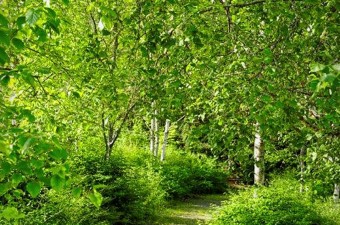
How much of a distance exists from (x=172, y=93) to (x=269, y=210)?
6287 millimetres

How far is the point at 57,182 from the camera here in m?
2.65

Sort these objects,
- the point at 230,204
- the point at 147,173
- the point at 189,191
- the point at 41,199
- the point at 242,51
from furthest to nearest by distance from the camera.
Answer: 1. the point at 189,191
2. the point at 147,173
3. the point at 230,204
4. the point at 41,199
5. the point at 242,51

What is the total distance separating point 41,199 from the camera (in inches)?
369

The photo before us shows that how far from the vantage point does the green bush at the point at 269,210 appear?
33.0 feet

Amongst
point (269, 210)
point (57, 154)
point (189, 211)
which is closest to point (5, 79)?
point (57, 154)

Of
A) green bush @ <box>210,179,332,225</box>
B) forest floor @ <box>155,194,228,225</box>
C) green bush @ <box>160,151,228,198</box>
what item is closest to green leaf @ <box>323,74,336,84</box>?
green bush @ <box>210,179,332,225</box>

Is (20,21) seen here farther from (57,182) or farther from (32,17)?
(57,182)

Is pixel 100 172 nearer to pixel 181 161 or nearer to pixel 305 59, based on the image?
pixel 305 59

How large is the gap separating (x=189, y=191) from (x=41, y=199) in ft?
31.0

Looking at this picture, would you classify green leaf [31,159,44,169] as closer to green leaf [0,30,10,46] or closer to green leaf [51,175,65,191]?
green leaf [51,175,65,191]

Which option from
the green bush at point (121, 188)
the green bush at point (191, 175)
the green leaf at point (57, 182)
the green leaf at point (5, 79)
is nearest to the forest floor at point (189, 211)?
Answer: the green bush at point (191, 175)

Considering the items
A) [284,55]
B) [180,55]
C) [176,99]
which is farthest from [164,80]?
[284,55]

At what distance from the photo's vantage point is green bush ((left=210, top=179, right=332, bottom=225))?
10073mm

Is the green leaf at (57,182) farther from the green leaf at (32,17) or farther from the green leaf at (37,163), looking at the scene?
the green leaf at (32,17)
